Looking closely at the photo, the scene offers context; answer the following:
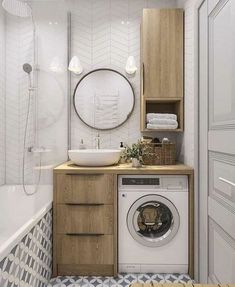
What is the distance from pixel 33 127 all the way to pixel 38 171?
15.7 inches

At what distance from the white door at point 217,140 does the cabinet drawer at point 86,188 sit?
2.59 feet

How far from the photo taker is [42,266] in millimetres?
2049

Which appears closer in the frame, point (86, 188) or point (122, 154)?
point (86, 188)

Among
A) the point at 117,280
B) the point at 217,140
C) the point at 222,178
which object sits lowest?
the point at 117,280

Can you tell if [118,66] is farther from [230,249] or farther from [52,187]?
[230,249]

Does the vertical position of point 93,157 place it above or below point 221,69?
below

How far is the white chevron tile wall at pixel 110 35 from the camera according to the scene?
9.66ft

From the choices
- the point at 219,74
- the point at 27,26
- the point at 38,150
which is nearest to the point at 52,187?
Result: the point at 38,150

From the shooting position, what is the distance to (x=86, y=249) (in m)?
2.32

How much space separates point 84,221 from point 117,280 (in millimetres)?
574

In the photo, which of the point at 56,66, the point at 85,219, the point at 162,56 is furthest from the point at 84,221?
the point at 162,56

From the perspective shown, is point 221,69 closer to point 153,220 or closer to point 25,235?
point 153,220

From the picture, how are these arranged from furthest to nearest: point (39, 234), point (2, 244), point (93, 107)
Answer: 1. point (93, 107)
2. point (39, 234)
3. point (2, 244)

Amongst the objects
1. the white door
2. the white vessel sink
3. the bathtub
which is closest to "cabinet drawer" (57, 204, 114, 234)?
the bathtub
